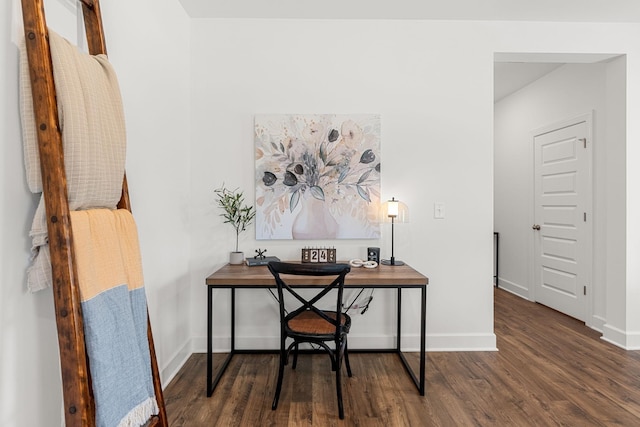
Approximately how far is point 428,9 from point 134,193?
8.00 feet

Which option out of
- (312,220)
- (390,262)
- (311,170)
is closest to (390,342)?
(390,262)

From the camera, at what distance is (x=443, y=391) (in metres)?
2.09

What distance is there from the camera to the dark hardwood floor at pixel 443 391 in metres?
1.82

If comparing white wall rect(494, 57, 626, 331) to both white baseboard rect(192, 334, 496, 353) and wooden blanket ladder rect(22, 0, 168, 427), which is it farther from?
wooden blanket ladder rect(22, 0, 168, 427)

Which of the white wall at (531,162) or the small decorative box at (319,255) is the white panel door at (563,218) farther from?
the small decorative box at (319,255)

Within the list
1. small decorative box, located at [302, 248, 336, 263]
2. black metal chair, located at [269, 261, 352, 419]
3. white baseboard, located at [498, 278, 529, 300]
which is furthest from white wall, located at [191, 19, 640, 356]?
white baseboard, located at [498, 278, 529, 300]

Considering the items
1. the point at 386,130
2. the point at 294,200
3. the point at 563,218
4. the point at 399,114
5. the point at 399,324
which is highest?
the point at 399,114

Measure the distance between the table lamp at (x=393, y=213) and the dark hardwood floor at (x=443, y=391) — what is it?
2.42ft

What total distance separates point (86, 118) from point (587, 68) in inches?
166

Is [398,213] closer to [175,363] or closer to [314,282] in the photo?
[314,282]

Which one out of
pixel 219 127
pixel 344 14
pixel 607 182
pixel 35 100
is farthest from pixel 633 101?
pixel 35 100

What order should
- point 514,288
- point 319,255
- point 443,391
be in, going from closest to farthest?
point 443,391 < point 319,255 < point 514,288

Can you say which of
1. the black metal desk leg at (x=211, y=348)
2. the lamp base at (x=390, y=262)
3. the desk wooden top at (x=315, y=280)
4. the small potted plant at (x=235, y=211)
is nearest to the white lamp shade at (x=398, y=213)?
the lamp base at (x=390, y=262)

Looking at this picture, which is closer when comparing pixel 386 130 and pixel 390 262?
pixel 390 262
